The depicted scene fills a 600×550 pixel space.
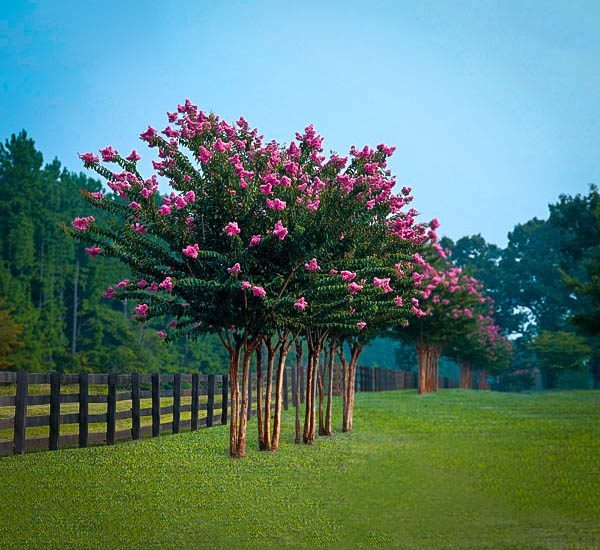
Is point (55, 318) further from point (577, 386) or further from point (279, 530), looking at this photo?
point (577, 386)

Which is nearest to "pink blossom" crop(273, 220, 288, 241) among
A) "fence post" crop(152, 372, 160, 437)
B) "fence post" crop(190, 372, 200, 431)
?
"fence post" crop(152, 372, 160, 437)

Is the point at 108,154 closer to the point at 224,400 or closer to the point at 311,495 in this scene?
the point at 311,495

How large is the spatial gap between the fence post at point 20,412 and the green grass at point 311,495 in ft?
1.14

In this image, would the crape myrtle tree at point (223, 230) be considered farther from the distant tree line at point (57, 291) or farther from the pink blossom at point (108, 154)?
the distant tree line at point (57, 291)

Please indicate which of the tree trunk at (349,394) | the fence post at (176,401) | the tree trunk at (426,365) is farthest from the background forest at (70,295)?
the fence post at (176,401)

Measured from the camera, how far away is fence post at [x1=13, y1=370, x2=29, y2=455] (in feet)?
47.2

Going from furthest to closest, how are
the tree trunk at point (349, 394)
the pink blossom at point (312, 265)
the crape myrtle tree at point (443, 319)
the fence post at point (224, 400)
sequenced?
the crape myrtle tree at point (443, 319)
the fence post at point (224, 400)
the tree trunk at point (349, 394)
the pink blossom at point (312, 265)

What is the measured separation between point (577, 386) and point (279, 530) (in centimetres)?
8931

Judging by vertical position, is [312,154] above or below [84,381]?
above

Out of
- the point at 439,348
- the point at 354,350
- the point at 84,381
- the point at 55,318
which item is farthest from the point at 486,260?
the point at 84,381

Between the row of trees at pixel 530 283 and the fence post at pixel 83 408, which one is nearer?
the fence post at pixel 83 408

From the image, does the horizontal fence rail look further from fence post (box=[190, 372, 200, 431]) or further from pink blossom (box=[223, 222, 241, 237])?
pink blossom (box=[223, 222, 241, 237])

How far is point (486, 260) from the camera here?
357 ft

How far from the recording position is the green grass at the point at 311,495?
8875mm
